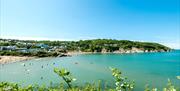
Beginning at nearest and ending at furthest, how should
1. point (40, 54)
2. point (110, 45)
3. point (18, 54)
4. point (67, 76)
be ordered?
point (67, 76), point (18, 54), point (40, 54), point (110, 45)

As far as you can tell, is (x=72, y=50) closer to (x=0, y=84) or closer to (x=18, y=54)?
(x=18, y=54)

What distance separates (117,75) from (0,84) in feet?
7.21

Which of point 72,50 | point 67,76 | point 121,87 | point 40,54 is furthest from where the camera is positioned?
point 72,50

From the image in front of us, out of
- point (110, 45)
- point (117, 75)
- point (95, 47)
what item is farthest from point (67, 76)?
point (110, 45)

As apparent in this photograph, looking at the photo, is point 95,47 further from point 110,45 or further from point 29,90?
point 29,90

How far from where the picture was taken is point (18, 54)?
101 meters

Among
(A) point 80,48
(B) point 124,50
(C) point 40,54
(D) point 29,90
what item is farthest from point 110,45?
(D) point 29,90

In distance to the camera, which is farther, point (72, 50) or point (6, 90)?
point (72, 50)

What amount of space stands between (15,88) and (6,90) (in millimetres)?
305

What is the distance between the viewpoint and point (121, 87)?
4.74 metres

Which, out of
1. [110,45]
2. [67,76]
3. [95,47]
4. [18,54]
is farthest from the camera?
[110,45]

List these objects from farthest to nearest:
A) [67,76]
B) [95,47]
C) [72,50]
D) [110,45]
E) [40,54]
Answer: [110,45] < [95,47] < [72,50] < [40,54] < [67,76]

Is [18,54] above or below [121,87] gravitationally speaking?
below

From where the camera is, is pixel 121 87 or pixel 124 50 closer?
pixel 121 87
